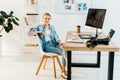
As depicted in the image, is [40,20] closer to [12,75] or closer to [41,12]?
[41,12]

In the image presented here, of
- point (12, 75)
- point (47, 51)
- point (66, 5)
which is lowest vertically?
point (12, 75)

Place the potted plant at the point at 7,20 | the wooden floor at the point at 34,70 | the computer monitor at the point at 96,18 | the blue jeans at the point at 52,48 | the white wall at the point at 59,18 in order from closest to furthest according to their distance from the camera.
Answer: the computer monitor at the point at 96,18 → the blue jeans at the point at 52,48 → the wooden floor at the point at 34,70 → the potted plant at the point at 7,20 → the white wall at the point at 59,18

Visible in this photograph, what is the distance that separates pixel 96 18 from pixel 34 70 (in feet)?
4.92

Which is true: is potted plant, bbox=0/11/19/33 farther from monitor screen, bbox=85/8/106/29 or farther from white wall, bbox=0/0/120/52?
monitor screen, bbox=85/8/106/29

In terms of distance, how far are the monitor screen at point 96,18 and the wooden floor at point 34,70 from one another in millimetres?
885

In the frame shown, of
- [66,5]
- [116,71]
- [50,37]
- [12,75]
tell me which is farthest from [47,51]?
[66,5]

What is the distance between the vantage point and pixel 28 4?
17.2 ft

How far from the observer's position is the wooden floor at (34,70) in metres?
3.96

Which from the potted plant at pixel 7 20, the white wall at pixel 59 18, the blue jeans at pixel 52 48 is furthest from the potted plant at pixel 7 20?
the blue jeans at pixel 52 48

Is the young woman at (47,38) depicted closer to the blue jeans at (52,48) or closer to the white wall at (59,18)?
the blue jeans at (52,48)

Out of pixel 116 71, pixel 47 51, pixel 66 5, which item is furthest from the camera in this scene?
pixel 66 5

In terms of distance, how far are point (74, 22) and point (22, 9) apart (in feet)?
3.80

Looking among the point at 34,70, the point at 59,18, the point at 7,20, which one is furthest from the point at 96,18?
the point at 7,20

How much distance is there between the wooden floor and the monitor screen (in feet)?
2.90
